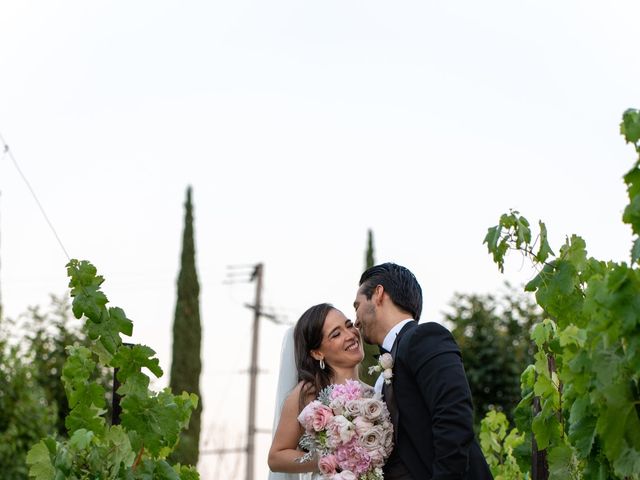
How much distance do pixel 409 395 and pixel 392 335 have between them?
0.86ft

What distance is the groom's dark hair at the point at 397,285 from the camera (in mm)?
4277

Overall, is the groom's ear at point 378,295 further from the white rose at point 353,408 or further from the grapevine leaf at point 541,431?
the grapevine leaf at point 541,431

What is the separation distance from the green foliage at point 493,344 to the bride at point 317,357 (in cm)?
996

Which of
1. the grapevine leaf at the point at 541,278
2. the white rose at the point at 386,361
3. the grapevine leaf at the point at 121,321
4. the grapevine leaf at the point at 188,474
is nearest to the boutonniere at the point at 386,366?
the white rose at the point at 386,361

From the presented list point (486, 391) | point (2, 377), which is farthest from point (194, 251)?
point (2, 377)

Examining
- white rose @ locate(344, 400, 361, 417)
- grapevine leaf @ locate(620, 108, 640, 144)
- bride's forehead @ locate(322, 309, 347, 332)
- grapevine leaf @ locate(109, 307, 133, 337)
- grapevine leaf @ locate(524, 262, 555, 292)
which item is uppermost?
grapevine leaf @ locate(620, 108, 640, 144)

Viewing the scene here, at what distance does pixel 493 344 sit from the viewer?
50.2 ft

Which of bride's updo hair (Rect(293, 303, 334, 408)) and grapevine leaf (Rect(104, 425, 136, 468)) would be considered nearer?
grapevine leaf (Rect(104, 425, 136, 468))

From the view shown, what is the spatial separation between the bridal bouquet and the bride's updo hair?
1.34ft

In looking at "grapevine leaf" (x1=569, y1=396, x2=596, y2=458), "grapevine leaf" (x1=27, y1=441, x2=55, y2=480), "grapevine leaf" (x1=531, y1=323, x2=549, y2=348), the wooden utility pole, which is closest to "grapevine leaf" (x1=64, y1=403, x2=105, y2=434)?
"grapevine leaf" (x1=27, y1=441, x2=55, y2=480)

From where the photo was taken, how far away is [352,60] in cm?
1038

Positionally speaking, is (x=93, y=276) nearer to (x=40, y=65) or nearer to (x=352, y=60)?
(x=40, y=65)

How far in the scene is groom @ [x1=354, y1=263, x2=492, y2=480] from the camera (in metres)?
3.83

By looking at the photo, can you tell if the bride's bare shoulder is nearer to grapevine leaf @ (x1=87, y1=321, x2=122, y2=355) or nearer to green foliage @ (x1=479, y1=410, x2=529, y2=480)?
grapevine leaf @ (x1=87, y1=321, x2=122, y2=355)
